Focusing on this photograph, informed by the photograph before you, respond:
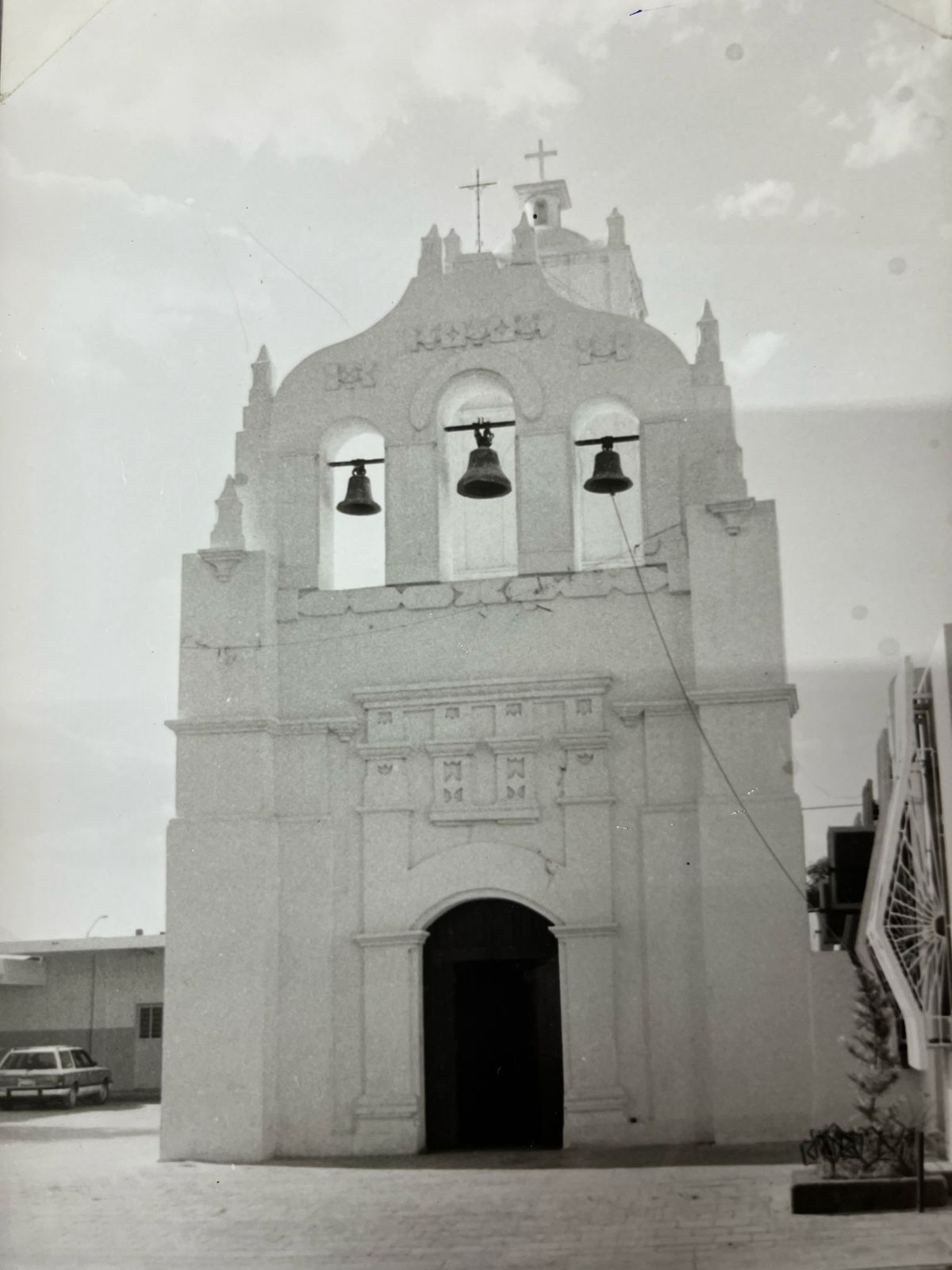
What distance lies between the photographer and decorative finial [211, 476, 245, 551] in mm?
5395

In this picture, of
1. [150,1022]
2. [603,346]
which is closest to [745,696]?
[603,346]

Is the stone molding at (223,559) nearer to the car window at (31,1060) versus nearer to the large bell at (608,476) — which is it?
the large bell at (608,476)

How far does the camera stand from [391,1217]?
4.51 meters

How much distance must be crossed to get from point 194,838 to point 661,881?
1.71 meters

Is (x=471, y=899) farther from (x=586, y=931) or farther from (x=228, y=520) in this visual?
(x=228, y=520)

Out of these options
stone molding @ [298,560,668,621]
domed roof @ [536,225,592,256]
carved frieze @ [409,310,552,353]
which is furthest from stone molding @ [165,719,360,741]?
domed roof @ [536,225,592,256]

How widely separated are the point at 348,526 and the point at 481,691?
882 millimetres

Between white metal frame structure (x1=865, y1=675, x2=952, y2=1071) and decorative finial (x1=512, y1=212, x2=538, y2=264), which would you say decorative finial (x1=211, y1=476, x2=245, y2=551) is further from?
white metal frame structure (x1=865, y1=675, x2=952, y2=1071)

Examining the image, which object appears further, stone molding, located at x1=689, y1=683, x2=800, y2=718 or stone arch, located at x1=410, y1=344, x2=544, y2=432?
stone arch, located at x1=410, y1=344, x2=544, y2=432

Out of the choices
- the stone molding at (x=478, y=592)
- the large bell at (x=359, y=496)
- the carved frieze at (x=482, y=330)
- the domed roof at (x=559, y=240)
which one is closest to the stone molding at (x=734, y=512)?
the stone molding at (x=478, y=592)

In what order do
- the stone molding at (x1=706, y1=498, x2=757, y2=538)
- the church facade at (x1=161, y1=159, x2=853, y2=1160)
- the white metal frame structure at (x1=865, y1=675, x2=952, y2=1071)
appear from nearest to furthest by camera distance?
the white metal frame structure at (x1=865, y1=675, x2=952, y2=1071) < the church facade at (x1=161, y1=159, x2=853, y2=1160) < the stone molding at (x1=706, y1=498, x2=757, y2=538)

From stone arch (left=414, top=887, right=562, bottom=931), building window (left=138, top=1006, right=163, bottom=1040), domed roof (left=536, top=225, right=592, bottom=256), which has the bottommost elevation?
building window (left=138, top=1006, right=163, bottom=1040)

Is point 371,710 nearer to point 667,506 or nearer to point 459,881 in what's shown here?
point 459,881

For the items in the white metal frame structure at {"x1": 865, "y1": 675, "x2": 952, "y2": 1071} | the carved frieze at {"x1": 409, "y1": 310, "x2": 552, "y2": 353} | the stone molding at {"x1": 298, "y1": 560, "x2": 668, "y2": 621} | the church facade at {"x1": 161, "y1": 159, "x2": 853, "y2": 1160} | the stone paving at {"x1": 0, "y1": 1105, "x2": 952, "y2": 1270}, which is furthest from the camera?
the carved frieze at {"x1": 409, "y1": 310, "x2": 552, "y2": 353}
